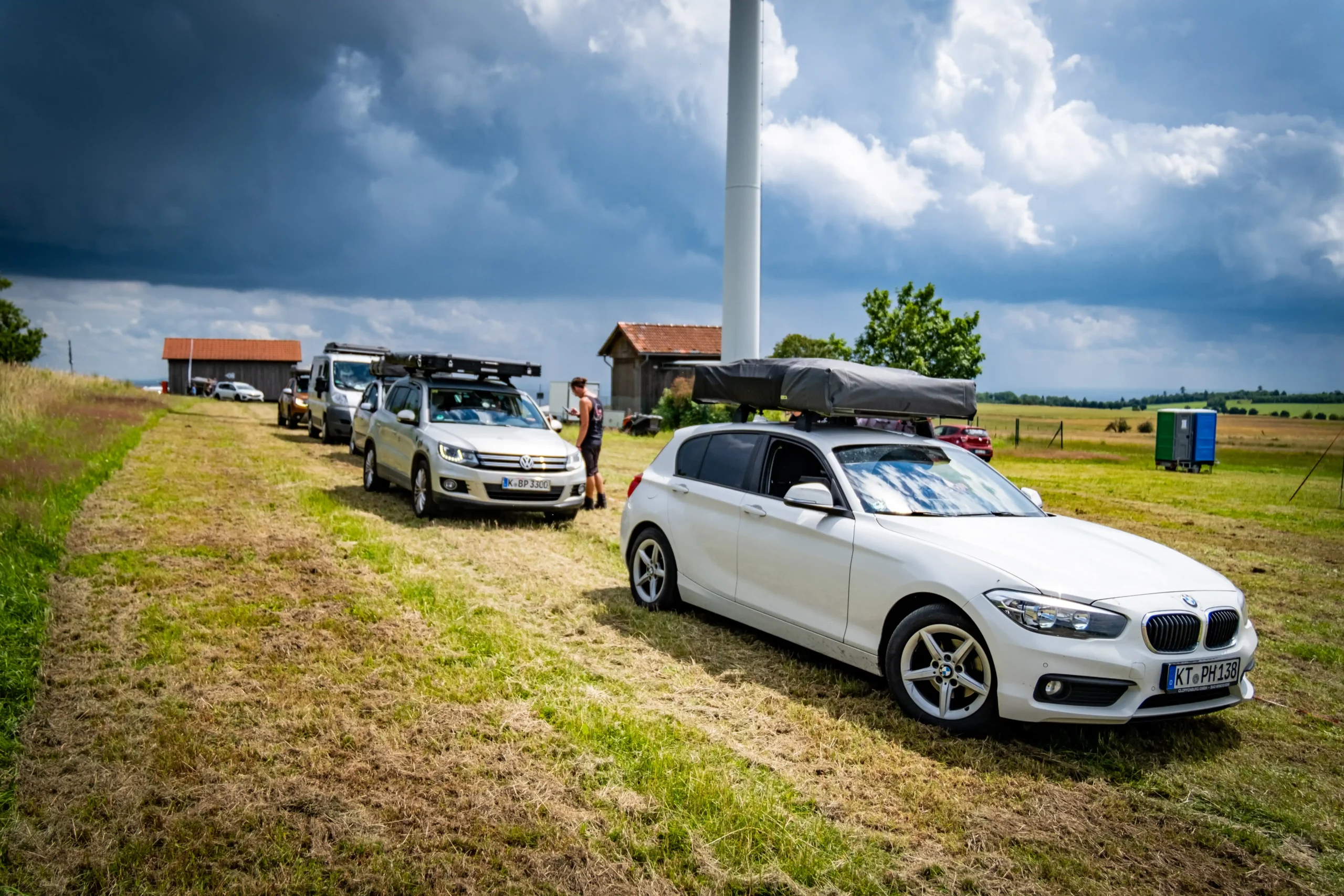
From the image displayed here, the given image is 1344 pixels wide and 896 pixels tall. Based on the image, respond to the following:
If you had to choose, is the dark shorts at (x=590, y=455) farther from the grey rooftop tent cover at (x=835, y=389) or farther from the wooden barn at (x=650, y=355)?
the wooden barn at (x=650, y=355)

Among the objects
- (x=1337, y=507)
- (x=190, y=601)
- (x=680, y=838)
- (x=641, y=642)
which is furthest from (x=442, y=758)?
(x=1337, y=507)

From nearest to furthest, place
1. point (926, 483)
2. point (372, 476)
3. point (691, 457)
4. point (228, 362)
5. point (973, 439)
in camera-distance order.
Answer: point (926, 483), point (691, 457), point (372, 476), point (973, 439), point (228, 362)

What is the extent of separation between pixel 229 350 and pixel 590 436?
98.2 metres

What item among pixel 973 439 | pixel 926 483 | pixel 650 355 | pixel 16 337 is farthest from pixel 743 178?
pixel 16 337

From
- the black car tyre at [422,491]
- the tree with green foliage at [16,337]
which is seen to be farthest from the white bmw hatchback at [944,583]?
the tree with green foliage at [16,337]

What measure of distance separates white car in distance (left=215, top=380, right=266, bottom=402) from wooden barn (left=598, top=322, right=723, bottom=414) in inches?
1313

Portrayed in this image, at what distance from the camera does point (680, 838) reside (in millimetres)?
3799

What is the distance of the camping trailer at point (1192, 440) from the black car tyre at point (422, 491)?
29.3 metres

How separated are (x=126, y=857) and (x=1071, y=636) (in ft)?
13.9

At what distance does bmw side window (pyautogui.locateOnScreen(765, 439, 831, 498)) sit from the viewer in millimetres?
6434

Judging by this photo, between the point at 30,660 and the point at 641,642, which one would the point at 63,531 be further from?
the point at 641,642

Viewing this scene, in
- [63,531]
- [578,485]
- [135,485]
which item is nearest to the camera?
[63,531]

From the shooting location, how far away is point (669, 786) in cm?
425

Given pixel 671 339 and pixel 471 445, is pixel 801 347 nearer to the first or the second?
pixel 671 339
